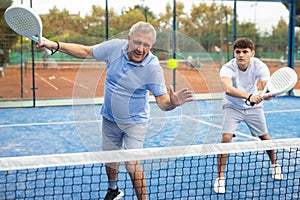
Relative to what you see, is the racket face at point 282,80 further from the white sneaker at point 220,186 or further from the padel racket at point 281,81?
the white sneaker at point 220,186

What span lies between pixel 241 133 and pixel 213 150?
3.66 metres

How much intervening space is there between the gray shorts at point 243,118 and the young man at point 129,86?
1.07 m

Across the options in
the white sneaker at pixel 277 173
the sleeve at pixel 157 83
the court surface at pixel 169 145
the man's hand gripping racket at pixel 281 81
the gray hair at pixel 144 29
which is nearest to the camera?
the gray hair at pixel 144 29

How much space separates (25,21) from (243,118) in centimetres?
215

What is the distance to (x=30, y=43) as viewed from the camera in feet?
30.4

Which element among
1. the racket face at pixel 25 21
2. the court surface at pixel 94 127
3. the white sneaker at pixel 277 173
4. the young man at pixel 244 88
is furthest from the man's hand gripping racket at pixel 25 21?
the white sneaker at pixel 277 173

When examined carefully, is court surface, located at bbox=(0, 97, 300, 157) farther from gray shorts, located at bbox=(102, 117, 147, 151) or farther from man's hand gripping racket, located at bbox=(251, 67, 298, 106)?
man's hand gripping racket, located at bbox=(251, 67, 298, 106)

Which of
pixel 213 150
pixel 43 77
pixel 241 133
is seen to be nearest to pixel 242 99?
pixel 213 150

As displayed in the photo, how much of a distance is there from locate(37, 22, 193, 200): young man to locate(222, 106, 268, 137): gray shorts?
1.07 meters

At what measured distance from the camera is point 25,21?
114 inches

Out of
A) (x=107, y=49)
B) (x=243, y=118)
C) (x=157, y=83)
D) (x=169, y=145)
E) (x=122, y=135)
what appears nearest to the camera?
(x=157, y=83)

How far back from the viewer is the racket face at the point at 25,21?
2838 millimetres

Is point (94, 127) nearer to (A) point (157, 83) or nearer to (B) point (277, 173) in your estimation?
(A) point (157, 83)

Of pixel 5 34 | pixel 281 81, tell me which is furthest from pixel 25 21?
pixel 5 34
